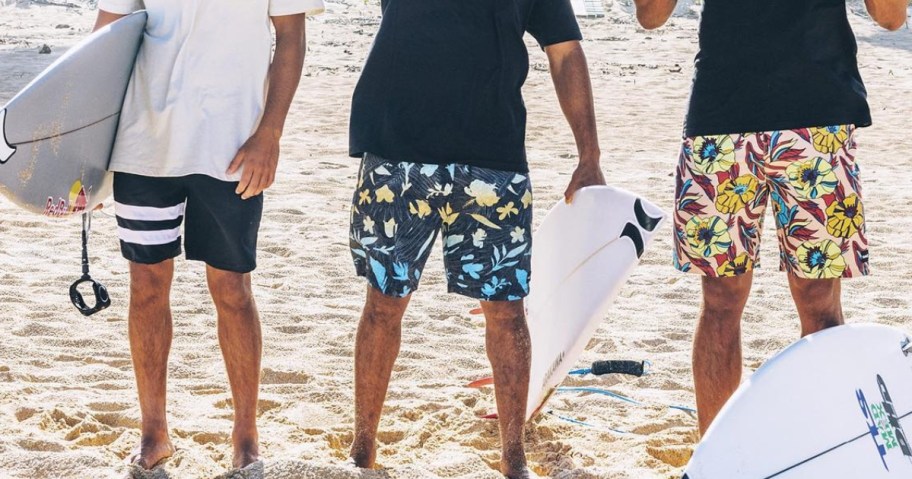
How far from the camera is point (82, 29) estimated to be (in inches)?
645

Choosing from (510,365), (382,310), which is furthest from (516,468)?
(382,310)

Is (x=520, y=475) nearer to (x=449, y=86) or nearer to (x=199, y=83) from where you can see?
(x=449, y=86)

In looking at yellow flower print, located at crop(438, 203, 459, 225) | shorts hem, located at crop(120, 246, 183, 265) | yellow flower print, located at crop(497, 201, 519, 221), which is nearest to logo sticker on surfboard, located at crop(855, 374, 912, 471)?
yellow flower print, located at crop(497, 201, 519, 221)

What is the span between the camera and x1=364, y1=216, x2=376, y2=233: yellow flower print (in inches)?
121

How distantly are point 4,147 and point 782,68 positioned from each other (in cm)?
207

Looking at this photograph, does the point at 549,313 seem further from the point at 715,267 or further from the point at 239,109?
the point at 239,109

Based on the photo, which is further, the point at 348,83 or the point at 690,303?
the point at 348,83

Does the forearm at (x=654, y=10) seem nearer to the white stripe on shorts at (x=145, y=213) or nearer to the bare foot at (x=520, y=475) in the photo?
the bare foot at (x=520, y=475)

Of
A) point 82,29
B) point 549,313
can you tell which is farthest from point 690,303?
point 82,29

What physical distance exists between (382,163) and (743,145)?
0.96m

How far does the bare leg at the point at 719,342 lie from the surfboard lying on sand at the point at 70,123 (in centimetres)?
171

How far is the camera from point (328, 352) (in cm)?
441

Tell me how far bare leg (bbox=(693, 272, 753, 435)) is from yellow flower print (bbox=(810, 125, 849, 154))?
0.41 meters

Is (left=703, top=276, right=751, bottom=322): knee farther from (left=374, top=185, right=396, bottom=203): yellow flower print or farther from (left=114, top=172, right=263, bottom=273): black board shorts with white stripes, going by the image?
(left=114, top=172, right=263, bottom=273): black board shorts with white stripes
